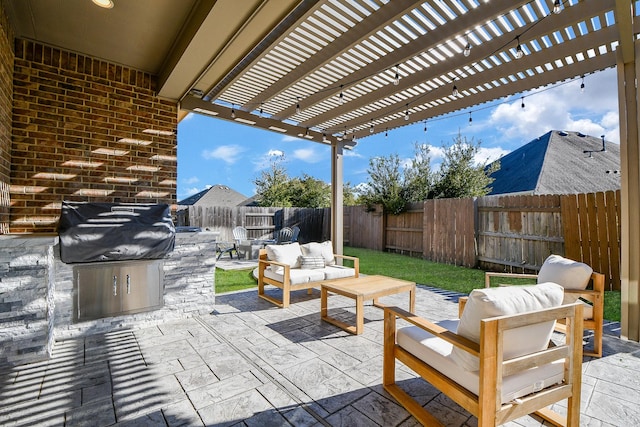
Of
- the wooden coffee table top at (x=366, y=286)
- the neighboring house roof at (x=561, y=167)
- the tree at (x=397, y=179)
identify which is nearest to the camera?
the wooden coffee table top at (x=366, y=286)

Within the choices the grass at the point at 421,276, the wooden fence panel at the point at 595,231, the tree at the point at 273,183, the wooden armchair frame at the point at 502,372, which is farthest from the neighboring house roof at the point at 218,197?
the wooden armchair frame at the point at 502,372

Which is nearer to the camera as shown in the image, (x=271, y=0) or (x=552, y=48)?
(x=271, y=0)

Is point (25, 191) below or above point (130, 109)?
below

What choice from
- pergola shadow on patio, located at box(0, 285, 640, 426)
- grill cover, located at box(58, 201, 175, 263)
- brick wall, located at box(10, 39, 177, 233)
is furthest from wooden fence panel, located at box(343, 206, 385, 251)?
grill cover, located at box(58, 201, 175, 263)

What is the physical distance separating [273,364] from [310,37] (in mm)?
3577

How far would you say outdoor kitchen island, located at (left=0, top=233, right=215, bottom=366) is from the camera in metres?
2.65

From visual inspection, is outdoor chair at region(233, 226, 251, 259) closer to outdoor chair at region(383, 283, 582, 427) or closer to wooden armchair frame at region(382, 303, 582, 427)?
wooden armchair frame at region(382, 303, 582, 427)

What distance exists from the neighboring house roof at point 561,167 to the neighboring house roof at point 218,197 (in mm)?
18321

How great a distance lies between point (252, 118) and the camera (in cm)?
593

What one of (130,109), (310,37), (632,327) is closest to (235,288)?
(130,109)

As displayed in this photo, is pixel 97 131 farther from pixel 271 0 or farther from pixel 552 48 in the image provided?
pixel 552 48

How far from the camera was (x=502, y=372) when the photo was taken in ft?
5.13

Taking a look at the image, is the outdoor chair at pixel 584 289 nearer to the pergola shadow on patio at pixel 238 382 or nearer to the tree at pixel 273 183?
the pergola shadow on patio at pixel 238 382

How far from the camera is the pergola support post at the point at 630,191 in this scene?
10.3 ft
